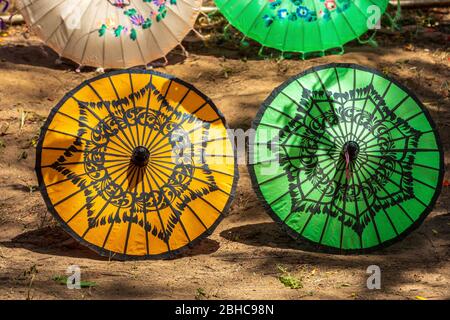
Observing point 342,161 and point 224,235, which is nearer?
point 342,161

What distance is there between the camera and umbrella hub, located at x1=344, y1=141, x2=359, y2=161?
20.1 ft

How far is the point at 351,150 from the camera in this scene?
6.14 m

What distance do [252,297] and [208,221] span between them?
2.60ft

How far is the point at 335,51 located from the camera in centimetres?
899

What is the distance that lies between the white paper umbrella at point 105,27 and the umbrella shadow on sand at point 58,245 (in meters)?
2.43

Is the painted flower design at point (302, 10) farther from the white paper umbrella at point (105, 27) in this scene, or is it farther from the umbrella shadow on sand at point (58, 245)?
the umbrella shadow on sand at point (58, 245)

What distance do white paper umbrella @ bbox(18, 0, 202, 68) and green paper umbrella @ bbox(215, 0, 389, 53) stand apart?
0.56 meters

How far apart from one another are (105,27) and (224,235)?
2.79 metres

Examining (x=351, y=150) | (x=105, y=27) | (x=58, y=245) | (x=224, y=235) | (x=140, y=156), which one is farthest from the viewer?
(x=105, y=27)

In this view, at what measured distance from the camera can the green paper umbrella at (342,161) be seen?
6.16 meters

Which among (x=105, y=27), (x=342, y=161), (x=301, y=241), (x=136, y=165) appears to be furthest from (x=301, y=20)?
(x=136, y=165)

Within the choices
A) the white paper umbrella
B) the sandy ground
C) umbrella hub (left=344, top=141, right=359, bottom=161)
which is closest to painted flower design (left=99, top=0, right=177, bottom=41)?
the white paper umbrella

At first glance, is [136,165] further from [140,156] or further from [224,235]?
[224,235]
